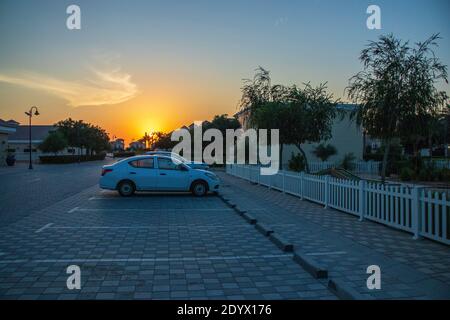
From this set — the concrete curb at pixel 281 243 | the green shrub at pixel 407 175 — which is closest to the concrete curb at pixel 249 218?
the concrete curb at pixel 281 243

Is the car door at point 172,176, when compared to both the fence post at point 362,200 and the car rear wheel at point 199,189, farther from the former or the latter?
the fence post at point 362,200

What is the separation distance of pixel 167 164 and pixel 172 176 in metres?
0.51

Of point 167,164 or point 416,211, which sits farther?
point 167,164

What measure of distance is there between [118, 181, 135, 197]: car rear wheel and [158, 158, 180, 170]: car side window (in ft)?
4.20

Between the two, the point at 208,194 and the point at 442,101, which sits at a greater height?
the point at 442,101

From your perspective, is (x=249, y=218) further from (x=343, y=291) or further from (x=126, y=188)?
(x=126, y=188)

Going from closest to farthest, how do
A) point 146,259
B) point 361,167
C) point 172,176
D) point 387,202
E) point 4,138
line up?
point 146,259 < point 387,202 < point 172,176 < point 361,167 < point 4,138

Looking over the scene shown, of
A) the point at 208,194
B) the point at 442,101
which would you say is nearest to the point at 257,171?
the point at 208,194

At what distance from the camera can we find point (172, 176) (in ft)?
48.7

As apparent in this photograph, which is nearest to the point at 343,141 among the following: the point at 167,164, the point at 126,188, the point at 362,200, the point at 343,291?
the point at 167,164

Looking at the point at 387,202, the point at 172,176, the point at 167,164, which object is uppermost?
the point at 167,164

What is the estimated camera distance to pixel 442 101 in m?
11.5
